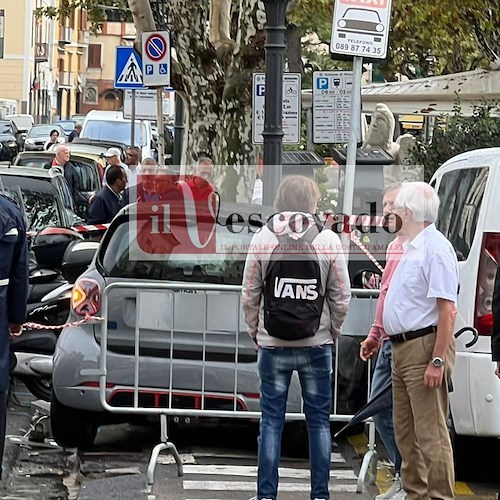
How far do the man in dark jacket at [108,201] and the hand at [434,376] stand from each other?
30.8 feet

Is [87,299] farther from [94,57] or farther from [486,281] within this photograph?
[94,57]

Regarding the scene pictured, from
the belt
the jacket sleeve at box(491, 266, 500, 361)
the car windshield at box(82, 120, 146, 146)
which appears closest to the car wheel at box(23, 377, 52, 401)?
the belt

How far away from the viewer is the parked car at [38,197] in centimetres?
1500

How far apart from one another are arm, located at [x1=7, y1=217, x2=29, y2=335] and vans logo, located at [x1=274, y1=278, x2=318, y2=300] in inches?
61.1

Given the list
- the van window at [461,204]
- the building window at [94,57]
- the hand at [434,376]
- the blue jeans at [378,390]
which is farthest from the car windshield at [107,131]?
the building window at [94,57]

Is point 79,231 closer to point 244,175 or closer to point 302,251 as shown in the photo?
point 244,175

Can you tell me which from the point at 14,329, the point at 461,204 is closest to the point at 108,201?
the point at 461,204

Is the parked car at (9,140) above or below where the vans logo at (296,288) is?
below

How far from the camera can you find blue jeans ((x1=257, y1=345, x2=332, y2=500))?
736 cm

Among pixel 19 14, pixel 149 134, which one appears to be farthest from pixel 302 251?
pixel 19 14

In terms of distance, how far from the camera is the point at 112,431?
10.1 metres

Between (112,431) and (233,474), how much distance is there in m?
1.66

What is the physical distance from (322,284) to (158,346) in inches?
74.6

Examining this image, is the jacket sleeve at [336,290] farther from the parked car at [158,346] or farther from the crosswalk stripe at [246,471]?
the crosswalk stripe at [246,471]
